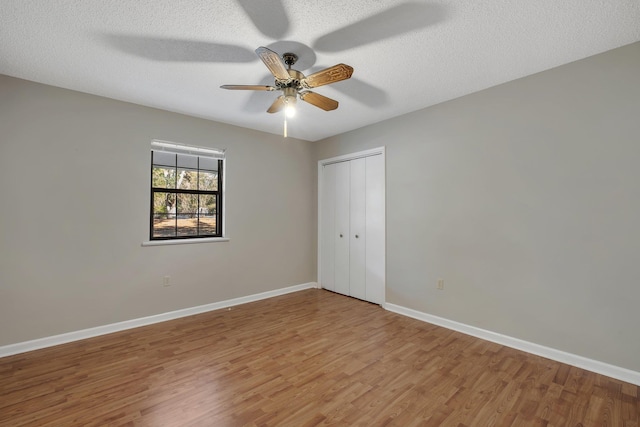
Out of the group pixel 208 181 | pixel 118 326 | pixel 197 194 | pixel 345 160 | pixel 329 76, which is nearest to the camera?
pixel 329 76

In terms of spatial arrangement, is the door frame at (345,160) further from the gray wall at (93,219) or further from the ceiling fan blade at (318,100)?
the ceiling fan blade at (318,100)

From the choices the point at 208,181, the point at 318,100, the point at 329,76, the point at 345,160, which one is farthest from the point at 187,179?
the point at 329,76

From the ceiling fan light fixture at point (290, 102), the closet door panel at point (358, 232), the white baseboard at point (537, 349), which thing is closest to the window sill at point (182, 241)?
the closet door panel at point (358, 232)

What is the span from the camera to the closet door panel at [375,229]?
3.80m

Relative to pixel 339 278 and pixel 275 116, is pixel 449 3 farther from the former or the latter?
pixel 339 278

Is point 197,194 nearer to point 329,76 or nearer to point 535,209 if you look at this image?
point 329,76

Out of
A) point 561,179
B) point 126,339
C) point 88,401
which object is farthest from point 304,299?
point 561,179

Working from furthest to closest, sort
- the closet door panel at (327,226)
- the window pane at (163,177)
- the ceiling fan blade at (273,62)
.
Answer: the closet door panel at (327,226) < the window pane at (163,177) < the ceiling fan blade at (273,62)

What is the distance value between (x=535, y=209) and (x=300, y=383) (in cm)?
254

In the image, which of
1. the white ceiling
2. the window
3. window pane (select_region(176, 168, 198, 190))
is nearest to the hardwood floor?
the window

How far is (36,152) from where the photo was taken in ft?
8.68

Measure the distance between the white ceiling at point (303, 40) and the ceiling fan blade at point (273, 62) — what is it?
0.26 meters

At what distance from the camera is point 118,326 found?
9.93 ft

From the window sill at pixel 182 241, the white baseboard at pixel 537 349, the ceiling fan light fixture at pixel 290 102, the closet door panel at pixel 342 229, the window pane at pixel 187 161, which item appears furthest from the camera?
the closet door panel at pixel 342 229
